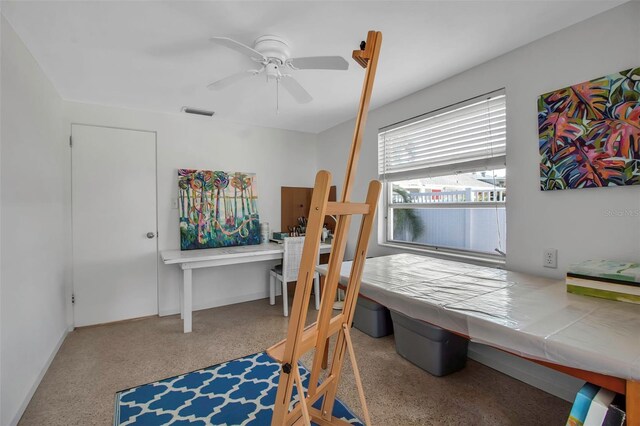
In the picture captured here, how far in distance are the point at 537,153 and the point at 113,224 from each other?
3910 millimetres

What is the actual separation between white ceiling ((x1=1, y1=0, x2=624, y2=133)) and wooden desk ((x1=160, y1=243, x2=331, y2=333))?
162 cm

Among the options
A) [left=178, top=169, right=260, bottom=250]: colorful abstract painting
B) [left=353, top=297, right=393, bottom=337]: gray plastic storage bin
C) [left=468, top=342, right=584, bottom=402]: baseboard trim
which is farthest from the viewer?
[left=178, top=169, right=260, bottom=250]: colorful abstract painting

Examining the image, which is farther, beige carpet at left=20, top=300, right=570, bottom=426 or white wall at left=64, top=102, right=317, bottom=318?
white wall at left=64, top=102, right=317, bottom=318

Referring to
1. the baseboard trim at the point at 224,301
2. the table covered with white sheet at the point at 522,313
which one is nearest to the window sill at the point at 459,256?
the table covered with white sheet at the point at 522,313

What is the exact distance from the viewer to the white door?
119 inches

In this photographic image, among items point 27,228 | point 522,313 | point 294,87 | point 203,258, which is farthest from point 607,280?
point 27,228

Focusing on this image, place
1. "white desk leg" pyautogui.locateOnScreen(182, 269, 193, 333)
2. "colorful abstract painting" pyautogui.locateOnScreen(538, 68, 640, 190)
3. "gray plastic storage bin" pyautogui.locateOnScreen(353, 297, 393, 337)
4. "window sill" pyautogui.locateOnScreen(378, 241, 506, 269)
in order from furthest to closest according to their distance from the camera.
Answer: "white desk leg" pyautogui.locateOnScreen(182, 269, 193, 333), "gray plastic storage bin" pyautogui.locateOnScreen(353, 297, 393, 337), "window sill" pyautogui.locateOnScreen(378, 241, 506, 269), "colorful abstract painting" pyautogui.locateOnScreen(538, 68, 640, 190)

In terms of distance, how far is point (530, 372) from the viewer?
1995 mm

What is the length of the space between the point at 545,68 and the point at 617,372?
6.20ft

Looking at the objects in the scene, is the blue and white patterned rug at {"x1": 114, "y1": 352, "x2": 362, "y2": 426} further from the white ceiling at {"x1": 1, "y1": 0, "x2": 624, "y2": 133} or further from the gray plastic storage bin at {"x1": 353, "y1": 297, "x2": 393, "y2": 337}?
the white ceiling at {"x1": 1, "y1": 0, "x2": 624, "y2": 133}

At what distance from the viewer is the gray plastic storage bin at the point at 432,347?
2.05 metres

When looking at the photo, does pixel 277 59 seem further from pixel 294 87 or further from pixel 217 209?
pixel 217 209

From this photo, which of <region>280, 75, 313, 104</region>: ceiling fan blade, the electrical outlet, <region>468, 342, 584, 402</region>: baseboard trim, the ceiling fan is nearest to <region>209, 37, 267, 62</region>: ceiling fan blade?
the ceiling fan

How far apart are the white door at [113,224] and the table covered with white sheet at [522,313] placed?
2.46m
